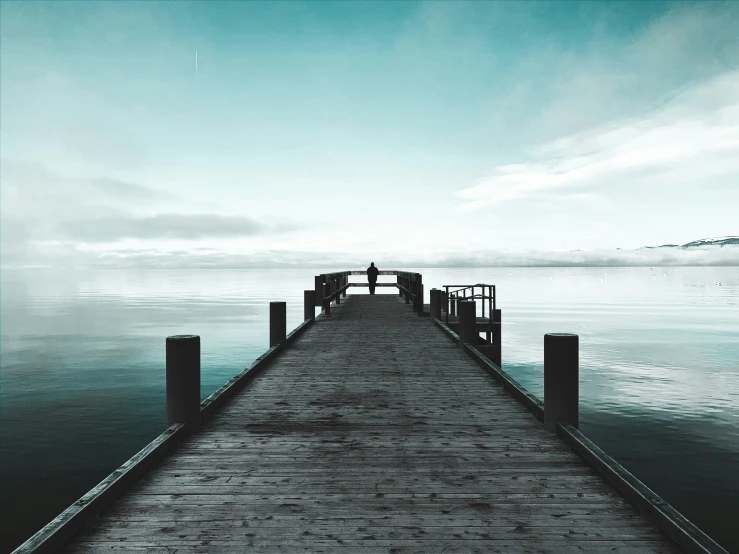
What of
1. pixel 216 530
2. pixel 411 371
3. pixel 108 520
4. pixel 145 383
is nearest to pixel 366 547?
pixel 216 530

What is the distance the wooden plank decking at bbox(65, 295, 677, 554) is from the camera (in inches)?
132

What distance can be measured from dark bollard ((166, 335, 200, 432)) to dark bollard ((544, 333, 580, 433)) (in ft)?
12.4

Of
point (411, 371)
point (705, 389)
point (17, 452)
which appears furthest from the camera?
point (705, 389)

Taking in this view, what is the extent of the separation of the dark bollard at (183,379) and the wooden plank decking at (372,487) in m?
0.27

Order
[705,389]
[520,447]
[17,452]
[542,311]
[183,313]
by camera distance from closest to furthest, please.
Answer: [520,447] → [17,452] → [705,389] → [183,313] → [542,311]

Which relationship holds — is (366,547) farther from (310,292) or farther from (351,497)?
(310,292)

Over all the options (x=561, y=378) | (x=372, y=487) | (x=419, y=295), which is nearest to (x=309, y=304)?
(x=419, y=295)

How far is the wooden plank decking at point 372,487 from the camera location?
336cm

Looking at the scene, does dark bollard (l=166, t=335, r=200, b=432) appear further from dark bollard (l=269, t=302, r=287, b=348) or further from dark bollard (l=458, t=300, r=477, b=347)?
dark bollard (l=458, t=300, r=477, b=347)

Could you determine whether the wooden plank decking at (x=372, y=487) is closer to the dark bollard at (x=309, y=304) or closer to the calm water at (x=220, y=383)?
the calm water at (x=220, y=383)

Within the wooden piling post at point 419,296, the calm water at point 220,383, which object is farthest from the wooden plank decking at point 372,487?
the wooden piling post at point 419,296

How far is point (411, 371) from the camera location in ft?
28.4

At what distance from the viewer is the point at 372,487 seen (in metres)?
4.11

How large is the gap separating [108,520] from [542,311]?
47942mm
